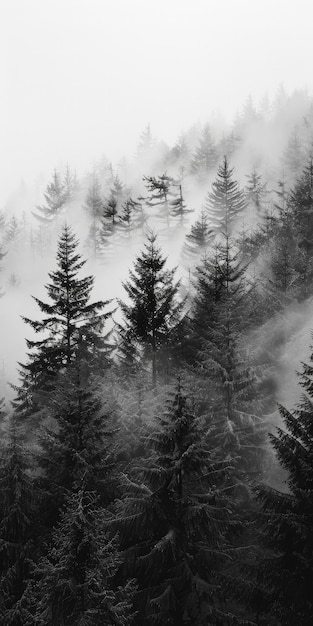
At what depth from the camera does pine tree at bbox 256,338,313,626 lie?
10.2 m

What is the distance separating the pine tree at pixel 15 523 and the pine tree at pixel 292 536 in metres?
6.79

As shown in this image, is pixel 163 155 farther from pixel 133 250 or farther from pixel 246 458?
pixel 246 458

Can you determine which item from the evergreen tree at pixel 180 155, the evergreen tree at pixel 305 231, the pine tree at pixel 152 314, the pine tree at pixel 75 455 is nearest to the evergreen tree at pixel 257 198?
the evergreen tree at pixel 305 231

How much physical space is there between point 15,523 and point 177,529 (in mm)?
5150

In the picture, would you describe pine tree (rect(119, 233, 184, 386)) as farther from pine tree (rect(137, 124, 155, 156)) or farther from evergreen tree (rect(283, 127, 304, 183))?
Result: pine tree (rect(137, 124, 155, 156))

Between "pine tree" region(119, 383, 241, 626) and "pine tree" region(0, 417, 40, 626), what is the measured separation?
3.14 meters

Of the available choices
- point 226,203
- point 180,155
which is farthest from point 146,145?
point 226,203

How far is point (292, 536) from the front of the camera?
35.0 feet

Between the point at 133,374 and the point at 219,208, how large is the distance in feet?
126

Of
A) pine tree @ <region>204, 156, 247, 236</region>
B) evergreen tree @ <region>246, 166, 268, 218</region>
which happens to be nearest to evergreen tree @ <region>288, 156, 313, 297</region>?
pine tree @ <region>204, 156, 247, 236</region>

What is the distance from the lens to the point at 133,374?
24656 millimetres

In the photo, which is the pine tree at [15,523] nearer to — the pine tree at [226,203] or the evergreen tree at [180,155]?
the pine tree at [226,203]

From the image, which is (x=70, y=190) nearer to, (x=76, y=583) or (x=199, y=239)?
(x=199, y=239)

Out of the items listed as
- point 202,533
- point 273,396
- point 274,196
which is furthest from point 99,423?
point 274,196
